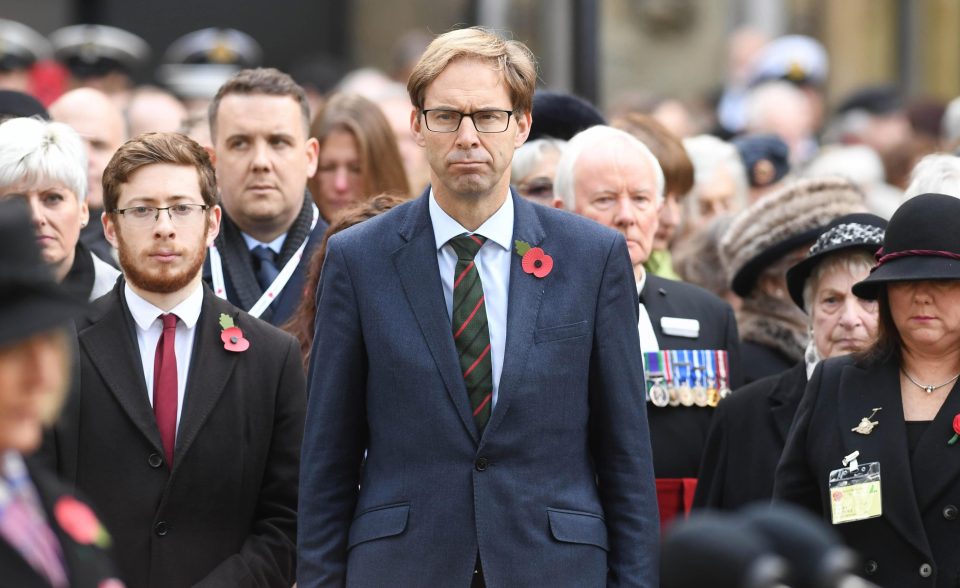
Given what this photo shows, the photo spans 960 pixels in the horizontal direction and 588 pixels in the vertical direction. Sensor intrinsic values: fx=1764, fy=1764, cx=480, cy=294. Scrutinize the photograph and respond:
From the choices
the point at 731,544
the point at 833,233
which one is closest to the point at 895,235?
the point at 833,233

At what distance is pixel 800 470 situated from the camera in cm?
568

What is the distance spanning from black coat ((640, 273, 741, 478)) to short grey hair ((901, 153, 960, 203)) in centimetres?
85

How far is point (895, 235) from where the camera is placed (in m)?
5.62

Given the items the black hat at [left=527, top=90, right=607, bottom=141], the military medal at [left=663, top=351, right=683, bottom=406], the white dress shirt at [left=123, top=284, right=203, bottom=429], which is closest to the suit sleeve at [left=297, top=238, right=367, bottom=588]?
the white dress shirt at [left=123, top=284, right=203, bottom=429]

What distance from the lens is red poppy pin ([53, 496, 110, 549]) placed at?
3596 mm

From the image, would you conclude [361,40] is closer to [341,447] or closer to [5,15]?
[5,15]

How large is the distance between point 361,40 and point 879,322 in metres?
15.7

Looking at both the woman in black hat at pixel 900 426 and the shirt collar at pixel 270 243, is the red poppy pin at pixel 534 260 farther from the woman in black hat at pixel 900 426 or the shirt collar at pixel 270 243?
the shirt collar at pixel 270 243

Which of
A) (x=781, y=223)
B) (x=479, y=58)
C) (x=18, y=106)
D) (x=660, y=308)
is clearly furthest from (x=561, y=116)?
(x=479, y=58)

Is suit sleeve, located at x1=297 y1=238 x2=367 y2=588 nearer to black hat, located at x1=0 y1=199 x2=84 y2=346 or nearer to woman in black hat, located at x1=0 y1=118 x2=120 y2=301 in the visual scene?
woman in black hat, located at x1=0 y1=118 x2=120 y2=301

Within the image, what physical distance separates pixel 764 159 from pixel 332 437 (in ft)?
19.0

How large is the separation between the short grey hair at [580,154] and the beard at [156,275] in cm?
171

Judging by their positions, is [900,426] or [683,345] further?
[683,345]

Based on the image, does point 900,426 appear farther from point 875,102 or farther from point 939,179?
point 875,102
